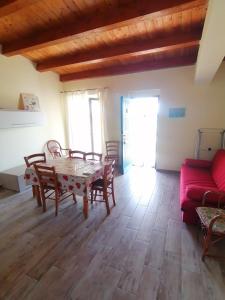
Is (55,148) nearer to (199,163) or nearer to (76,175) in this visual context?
(76,175)

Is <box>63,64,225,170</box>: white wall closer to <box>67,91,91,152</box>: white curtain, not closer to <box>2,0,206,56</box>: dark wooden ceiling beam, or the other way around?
<box>67,91,91,152</box>: white curtain

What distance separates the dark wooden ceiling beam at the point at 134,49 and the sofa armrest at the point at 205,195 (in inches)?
91.6

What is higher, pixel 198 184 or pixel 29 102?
pixel 29 102

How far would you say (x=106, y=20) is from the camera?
2.29 meters

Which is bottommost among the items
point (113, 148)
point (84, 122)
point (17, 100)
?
point (113, 148)

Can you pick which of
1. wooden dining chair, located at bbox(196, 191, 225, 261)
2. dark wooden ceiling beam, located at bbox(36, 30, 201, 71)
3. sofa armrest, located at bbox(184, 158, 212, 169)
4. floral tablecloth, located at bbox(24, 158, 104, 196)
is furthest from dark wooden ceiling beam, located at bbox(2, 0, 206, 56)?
sofa armrest, located at bbox(184, 158, 212, 169)

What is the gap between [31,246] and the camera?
77.4 inches

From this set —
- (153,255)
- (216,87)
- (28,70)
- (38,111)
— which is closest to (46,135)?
(38,111)

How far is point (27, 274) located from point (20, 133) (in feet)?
10.3

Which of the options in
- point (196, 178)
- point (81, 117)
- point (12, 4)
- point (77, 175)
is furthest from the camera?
point (81, 117)

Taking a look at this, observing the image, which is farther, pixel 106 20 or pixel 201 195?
pixel 106 20

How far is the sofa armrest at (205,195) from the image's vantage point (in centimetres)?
202

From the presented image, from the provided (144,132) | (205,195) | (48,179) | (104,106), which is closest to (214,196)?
(205,195)

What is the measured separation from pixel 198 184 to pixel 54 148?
3825 mm
